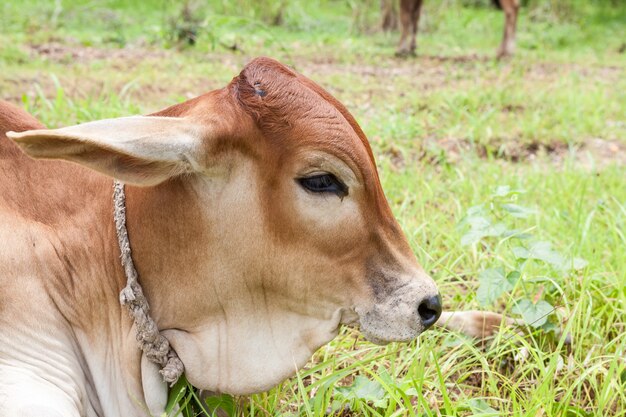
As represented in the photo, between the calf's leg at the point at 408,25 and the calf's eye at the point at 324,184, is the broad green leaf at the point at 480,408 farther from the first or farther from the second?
the calf's leg at the point at 408,25

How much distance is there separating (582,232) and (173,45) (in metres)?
4.93

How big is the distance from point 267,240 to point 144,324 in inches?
12.4

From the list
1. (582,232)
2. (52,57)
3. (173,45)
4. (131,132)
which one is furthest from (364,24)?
(131,132)

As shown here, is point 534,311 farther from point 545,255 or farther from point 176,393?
point 176,393

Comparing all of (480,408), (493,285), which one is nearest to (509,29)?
(493,285)

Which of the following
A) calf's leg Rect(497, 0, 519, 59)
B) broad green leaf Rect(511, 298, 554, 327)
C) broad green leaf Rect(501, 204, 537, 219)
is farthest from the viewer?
calf's leg Rect(497, 0, 519, 59)

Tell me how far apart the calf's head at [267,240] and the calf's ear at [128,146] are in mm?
10

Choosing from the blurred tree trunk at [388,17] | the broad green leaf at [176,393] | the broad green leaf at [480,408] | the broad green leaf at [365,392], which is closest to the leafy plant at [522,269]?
the broad green leaf at [480,408]

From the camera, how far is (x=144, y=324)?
66.4 inches

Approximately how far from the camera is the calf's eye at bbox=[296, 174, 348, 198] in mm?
1656

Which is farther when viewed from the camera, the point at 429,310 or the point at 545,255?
the point at 545,255

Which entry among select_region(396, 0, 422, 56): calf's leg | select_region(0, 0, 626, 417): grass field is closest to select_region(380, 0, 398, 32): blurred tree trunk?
select_region(0, 0, 626, 417): grass field

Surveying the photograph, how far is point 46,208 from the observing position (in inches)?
71.5

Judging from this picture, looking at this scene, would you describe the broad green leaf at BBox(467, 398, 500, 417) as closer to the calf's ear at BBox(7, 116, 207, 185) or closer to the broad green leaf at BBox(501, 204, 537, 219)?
the broad green leaf at BBox(501, 204, 537, 219)
